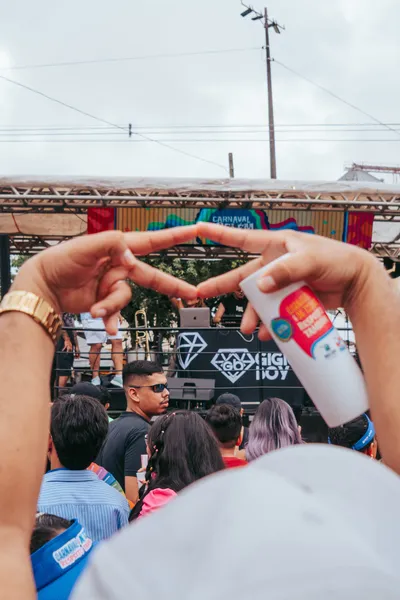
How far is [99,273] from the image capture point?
143 cm

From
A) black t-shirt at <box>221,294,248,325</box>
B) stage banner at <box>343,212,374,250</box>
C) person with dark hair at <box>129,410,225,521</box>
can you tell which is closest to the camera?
person with dark hair at <box>129,410,225,521</box>

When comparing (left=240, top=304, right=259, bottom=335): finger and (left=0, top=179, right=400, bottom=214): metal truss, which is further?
(left=0, top=179, right=400, bottom=214): metal truss

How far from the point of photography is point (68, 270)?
136cm

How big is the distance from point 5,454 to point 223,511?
563 mm

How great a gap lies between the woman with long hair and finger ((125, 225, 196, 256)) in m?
2.39

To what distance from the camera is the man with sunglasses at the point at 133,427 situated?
13.5 ft

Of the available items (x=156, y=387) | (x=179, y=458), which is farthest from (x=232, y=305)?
(x=179, y=458)

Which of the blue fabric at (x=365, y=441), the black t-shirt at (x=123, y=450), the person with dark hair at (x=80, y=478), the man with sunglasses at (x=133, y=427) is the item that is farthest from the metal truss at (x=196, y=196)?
the person with dark hair at (x=80, y=478)

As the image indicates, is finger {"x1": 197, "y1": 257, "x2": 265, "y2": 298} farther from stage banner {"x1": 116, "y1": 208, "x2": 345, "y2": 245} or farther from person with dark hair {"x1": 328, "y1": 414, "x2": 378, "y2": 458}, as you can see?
stage banner {"x1": 116, "y1": 208, "x2": 345, "y2": 245}

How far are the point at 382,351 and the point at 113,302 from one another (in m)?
0.59

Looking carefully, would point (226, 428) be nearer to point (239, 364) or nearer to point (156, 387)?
point (156, 387)

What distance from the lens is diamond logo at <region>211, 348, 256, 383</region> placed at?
891cm

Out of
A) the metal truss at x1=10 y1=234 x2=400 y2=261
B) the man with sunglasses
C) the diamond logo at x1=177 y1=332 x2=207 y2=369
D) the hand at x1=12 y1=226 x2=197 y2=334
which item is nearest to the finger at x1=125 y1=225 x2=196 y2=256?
the hand at x1=12 y1=226 x2=197 y2=334

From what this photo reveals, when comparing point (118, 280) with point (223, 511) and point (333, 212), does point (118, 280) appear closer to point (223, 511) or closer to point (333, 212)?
point (223, 511)
